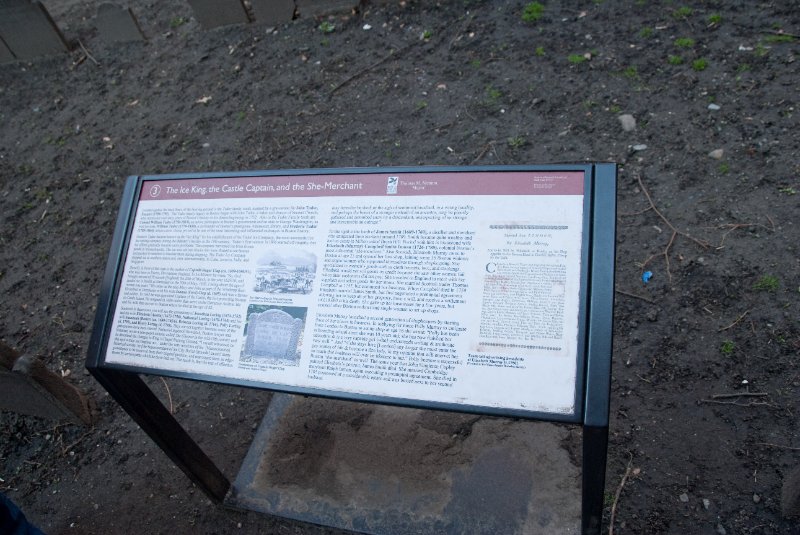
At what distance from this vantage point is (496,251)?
4.73ft

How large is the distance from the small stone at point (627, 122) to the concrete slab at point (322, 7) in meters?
2.52

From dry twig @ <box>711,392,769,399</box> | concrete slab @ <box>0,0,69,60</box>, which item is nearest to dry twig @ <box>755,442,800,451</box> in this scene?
dry twig @ <box>711,392,769,399</box>

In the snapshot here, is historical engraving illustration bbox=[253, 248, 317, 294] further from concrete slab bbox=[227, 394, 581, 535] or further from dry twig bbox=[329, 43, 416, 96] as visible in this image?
dry twig bbox=[329, 43, 416, 96]

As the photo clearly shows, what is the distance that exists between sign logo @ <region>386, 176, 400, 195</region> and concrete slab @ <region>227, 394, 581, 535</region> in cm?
129

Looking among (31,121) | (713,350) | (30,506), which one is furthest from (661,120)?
(31,121)

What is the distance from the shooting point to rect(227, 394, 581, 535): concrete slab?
7.04 ft

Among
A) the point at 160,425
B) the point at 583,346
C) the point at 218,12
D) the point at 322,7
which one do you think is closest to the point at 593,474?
the point at 583,346

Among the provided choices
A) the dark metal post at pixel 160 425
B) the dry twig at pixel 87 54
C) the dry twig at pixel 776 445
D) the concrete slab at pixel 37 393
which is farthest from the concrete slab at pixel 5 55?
the dry twig at pixel 776 445

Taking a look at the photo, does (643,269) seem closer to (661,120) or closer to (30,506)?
(661,120)

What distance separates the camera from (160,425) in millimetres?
1959

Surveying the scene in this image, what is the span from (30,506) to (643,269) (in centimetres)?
312

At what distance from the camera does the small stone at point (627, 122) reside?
331cm

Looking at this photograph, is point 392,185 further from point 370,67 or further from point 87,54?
point 87,54

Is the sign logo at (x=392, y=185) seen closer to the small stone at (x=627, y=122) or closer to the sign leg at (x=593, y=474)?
the sign leg at (x=593, y=474)
